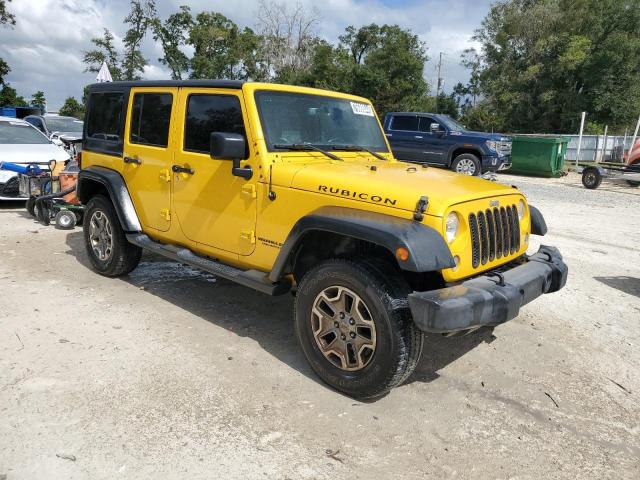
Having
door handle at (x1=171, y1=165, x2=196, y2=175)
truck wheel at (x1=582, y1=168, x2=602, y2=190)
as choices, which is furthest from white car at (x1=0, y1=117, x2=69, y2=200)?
truck wheel at (x1=582, y1=168, x2=602, y2=190)

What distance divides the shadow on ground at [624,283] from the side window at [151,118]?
503cm

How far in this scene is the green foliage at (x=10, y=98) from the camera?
4150 cm

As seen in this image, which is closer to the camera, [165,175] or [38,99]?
[165,175]

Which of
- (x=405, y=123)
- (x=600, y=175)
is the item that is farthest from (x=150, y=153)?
(x=600, y=175)

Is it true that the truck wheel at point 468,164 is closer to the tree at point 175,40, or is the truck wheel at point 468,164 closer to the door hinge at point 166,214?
the door hinge at point 166,214

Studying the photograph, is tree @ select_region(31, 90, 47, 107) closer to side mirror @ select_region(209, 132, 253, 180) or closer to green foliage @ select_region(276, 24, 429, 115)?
green foliage @ select_region(276, 24, 429, 115)

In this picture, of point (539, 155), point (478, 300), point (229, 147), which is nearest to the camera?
point (478, 300)

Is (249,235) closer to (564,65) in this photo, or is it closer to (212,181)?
(212,181)

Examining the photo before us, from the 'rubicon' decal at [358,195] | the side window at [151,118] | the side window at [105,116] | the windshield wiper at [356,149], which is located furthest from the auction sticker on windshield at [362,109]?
the side window at [105,116]

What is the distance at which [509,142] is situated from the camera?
1620 cm

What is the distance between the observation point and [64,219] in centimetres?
779

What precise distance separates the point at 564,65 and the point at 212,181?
33465 millimetres

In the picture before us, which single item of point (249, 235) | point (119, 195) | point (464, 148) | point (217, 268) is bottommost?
point (217, 268)

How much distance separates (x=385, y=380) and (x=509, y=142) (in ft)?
47.8
